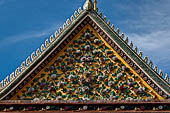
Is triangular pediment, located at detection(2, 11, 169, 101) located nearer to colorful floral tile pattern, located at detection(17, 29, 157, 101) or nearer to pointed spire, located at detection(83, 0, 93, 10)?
colorful floral tile pattern, located at detection(17, 29, 157, 101)

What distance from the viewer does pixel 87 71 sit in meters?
13.1

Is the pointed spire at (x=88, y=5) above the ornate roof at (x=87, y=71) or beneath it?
above

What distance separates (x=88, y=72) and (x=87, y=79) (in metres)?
0.21

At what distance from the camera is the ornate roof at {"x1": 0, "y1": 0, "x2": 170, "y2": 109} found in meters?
12.7

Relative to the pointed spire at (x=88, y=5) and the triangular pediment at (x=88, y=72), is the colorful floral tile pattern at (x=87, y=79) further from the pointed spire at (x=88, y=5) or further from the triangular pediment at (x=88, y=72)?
the pointed spire at (x=88, y=5)

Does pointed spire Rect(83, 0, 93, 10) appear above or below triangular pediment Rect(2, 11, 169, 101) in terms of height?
above

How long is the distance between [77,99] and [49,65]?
1.29m

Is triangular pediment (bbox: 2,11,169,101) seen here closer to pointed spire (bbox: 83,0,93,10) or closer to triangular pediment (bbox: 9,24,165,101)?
triangular pediment (bbox: 9,24,165,101)

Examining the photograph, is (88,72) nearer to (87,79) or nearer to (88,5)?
(87,79)

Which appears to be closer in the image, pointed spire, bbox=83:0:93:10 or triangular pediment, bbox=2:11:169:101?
triangular pediment, bbox=2:11:169:101

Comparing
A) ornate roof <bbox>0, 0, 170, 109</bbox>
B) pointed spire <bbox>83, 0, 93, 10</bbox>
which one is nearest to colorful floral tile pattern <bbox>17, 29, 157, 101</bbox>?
ornate roof <bbox>0, 0, 170, 109</bbox>

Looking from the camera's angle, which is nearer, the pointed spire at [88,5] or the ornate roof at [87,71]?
the ornate roof at [87,71]

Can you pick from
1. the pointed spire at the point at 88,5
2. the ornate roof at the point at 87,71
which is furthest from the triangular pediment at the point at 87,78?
the pointed spire at the point at 88,5

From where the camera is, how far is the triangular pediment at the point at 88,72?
41.7 ft
